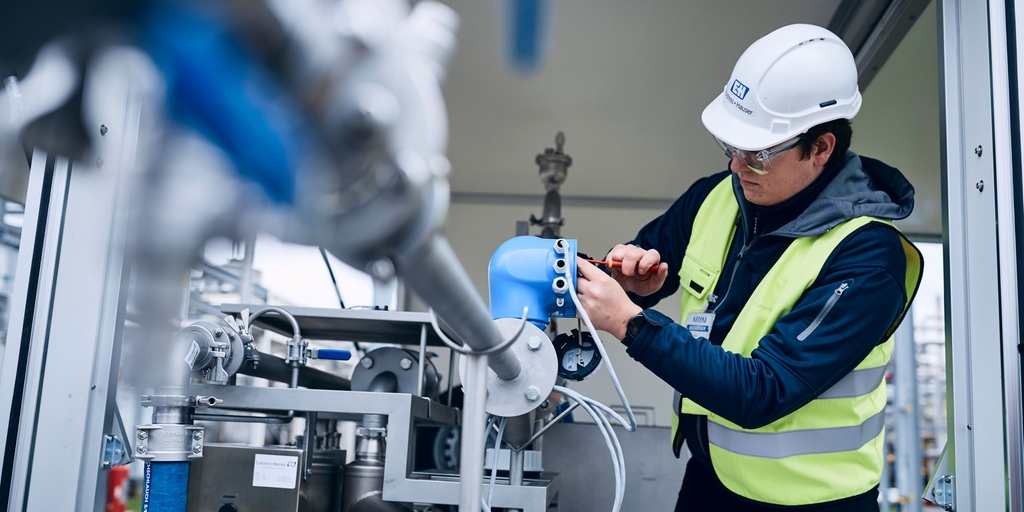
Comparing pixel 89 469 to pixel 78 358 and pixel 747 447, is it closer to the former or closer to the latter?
pixel 78 358

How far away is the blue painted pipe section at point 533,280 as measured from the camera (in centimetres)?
130

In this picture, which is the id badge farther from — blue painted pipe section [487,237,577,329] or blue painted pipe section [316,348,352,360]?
blue painted pipe section [316,348,352,360]

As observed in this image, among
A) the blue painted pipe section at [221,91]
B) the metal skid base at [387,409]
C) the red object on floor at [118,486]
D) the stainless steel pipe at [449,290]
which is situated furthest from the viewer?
the red object on floor at [118,486]

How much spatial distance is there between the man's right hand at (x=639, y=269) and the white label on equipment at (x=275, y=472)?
0.73m

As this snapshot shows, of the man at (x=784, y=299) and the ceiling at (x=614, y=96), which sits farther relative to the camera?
the ceiling at (x=614, y=96)

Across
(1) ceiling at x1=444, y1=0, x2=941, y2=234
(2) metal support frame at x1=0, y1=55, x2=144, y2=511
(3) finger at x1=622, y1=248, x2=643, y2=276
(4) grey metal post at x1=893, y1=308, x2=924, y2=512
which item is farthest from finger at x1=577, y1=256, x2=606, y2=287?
(4) grey metal post at x1=893, y1=308, x2=924, y2=512

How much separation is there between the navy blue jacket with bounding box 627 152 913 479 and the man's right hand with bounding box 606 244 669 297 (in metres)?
0.14

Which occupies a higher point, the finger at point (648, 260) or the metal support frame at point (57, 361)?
the finger at point (648, 260)

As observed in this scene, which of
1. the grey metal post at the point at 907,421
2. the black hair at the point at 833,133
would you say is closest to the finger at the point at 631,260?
the black hair at the point at 833,133

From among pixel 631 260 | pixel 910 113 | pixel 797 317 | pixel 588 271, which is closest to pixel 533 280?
pixel 588 271

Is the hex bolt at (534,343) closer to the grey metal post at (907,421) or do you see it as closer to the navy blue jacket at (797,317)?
the navy blue jacket at (797,317)

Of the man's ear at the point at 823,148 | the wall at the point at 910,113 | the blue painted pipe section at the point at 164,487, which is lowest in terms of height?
the blue painted pipe section at the point at 164,487

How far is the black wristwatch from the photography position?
136cm

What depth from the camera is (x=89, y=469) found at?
156 cm
